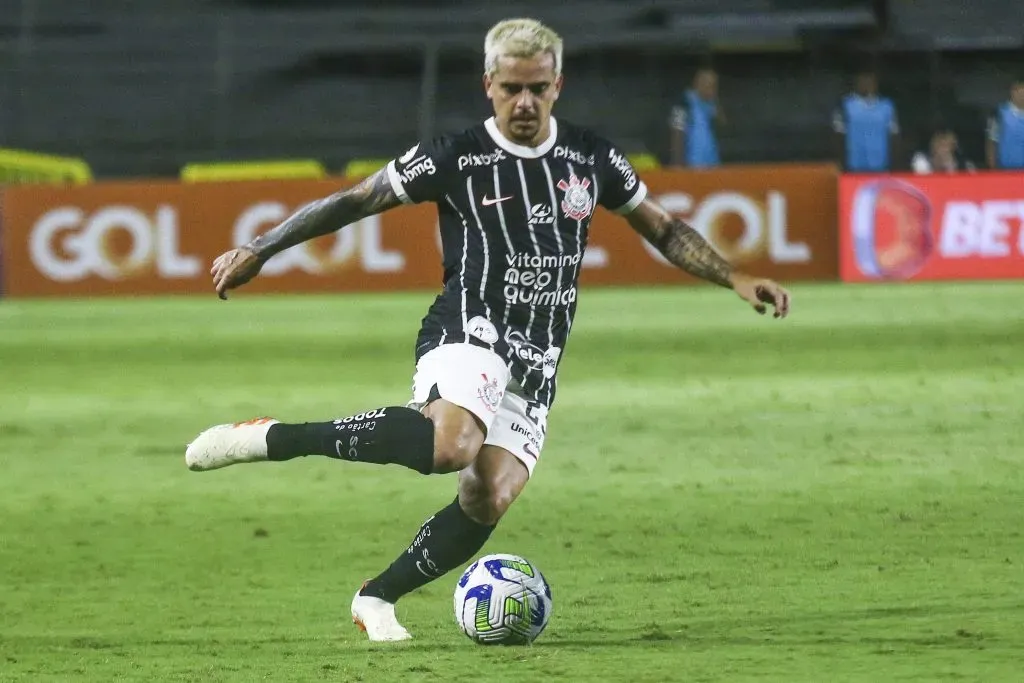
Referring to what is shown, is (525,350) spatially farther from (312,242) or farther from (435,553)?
(312,242)

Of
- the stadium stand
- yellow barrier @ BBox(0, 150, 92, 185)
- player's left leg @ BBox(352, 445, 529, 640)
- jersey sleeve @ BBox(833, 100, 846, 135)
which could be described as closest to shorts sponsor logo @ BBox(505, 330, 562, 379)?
player's left leg @ BBox(352, 445, 529, 640)

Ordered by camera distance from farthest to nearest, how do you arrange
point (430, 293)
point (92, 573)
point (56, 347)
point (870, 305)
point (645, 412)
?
point (430, 293) < point (870, 305) < point (56, 347) < point (645, 412) < point (92, 573)

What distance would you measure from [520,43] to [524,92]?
0.48ft

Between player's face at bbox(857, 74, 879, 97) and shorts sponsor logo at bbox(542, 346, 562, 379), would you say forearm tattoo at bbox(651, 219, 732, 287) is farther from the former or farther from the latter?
player's face at bbox(857, 74, 879, 97)

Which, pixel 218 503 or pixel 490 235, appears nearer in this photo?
pixel 490 235

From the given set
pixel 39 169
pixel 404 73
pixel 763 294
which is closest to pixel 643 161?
pixel 404 73

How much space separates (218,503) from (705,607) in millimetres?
3364

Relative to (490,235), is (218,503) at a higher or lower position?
lower

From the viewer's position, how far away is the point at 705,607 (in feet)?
18.8

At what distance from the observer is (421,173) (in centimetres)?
541

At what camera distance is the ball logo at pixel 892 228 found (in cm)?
2005

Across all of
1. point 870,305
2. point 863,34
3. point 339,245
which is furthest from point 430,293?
point 863,34

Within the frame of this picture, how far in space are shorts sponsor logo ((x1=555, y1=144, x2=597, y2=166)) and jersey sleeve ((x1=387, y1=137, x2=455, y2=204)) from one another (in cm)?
34

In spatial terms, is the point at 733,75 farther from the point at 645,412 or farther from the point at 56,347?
the point at 645,412
